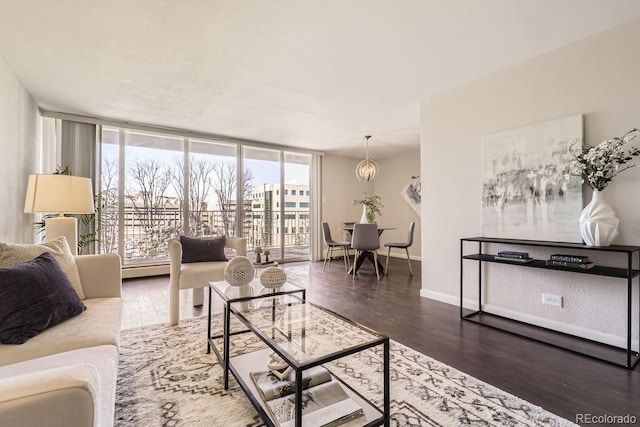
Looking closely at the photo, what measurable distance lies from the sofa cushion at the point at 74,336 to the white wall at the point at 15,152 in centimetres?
195

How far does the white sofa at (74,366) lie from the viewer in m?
0.63

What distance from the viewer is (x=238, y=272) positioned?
2.11 metres

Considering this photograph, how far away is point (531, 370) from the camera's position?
6.19ft

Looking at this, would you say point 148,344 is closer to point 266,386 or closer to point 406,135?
point 266,386

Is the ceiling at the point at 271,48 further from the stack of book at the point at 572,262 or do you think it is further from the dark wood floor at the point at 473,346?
the dark wood floor at the point at 473,346

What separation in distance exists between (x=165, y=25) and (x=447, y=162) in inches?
115

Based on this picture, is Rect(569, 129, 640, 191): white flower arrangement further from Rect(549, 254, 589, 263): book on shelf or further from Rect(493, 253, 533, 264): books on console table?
Rect(493, 253, 533, 264): books on console table

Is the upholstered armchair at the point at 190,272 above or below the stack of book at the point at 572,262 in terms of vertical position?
below

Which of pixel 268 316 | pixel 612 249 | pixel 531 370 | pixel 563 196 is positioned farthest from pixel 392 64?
pixel 531 370

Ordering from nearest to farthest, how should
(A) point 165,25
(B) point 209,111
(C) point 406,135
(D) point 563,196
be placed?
(A) point 165,25 < (D) point 563,196 < (B) point 209,111 < (C) point 406,135

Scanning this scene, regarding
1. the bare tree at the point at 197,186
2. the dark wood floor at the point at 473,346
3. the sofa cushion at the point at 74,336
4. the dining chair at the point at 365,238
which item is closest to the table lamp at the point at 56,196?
the dark wood floor at the point at 473,346

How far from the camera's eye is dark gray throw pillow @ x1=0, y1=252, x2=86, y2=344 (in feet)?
4.31

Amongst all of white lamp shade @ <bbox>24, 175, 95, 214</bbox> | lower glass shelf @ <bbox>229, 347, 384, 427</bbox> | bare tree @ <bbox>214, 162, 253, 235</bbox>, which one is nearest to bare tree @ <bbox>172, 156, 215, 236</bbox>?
bare tree @ <bbox>214, 162, 253, 235</bbox>

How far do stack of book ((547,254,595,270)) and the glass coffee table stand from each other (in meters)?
1.71
